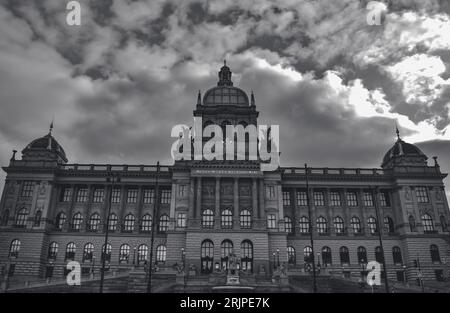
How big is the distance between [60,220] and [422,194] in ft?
218

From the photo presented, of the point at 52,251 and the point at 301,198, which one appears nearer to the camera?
the point at 52,251

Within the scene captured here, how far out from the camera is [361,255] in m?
69.5

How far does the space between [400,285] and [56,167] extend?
Answer: 60.2 m

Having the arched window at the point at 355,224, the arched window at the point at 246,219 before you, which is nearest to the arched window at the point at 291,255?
the arched window at the point at 246,219

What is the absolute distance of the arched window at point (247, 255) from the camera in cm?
6291

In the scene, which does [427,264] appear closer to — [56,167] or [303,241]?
[303,241]

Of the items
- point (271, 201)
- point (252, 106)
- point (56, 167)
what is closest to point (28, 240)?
point (56, 167)

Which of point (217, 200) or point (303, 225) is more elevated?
point (217, 200)

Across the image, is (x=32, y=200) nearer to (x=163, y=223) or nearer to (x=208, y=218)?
(x=163, y=223)

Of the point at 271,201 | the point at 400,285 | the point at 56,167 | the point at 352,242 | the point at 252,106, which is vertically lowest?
the point at 400,285

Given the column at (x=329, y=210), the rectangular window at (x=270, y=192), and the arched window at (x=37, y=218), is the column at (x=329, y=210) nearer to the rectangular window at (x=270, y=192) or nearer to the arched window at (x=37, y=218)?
the rectangular window at (x=270, y=192)

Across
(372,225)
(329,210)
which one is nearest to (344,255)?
(372,225)

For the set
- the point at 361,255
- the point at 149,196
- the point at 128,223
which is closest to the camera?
the point at 361,255

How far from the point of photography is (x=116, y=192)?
242ft
